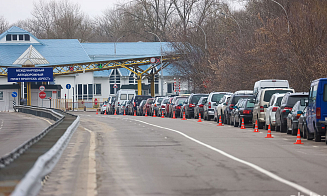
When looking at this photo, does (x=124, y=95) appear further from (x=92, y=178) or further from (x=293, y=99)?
(x=92, y=178)

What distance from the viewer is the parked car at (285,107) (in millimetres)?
22922

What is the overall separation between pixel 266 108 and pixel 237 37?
81.5 ft

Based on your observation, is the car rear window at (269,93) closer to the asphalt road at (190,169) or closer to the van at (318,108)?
the van at (318,108)

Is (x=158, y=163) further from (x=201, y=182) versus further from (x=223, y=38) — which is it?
(x=223, y=38)

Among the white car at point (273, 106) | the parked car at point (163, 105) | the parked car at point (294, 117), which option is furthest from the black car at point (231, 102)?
the parked car at point (163, 105)

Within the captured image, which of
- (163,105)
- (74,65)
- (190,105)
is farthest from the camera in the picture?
(74,65)

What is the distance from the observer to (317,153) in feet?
50.1

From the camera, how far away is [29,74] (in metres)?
63.7

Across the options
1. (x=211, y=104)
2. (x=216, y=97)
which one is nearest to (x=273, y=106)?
(x=211, y=104)

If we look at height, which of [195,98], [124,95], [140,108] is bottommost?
[140,108]

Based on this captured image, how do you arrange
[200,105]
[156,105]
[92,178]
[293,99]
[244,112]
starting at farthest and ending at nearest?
[156,105], [200,105], [244,112], [293,99], [92,178]

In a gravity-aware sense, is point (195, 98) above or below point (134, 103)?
above

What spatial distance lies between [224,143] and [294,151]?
2927 millimetres

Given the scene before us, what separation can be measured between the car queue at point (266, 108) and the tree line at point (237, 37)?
174 inches
